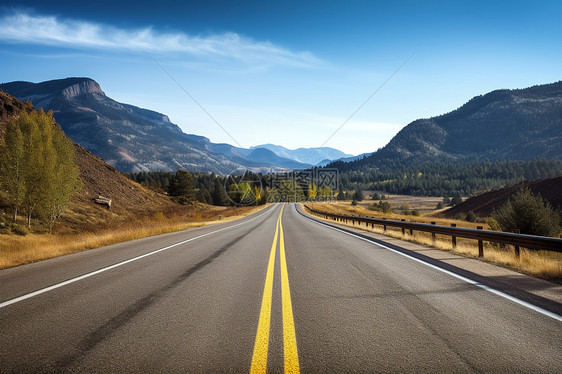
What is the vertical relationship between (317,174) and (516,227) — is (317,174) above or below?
above

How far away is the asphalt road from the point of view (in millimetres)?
2627

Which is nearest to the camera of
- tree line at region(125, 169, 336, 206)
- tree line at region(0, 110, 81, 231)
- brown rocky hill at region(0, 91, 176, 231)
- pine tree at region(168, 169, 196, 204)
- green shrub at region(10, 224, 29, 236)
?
green shrub at region(10, 224, 29, 236)

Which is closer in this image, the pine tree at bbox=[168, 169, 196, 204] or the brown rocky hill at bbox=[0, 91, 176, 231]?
the brown rocky hill at bbox=[0, 91, 176, 231]

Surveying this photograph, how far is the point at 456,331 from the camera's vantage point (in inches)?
130

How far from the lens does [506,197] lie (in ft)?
154

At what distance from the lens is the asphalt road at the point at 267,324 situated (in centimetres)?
263

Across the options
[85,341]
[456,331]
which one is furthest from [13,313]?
[456,331]

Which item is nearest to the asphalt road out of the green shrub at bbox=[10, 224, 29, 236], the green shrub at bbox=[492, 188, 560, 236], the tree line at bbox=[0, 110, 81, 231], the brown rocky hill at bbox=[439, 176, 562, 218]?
the green shrub at bbox=[492, 188, 560, 236]

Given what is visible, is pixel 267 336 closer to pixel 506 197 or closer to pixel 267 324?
pixel 267 324

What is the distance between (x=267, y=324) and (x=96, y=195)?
43.1 m

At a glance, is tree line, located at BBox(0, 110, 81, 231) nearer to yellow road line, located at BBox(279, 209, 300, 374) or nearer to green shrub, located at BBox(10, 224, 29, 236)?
green shrub, located at BBox(10, 224, 29, 236)

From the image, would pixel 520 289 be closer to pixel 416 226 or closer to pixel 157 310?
pixel 157 310

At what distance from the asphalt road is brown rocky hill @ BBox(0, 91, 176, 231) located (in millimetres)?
27530

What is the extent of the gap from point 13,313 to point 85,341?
71.0 inches
